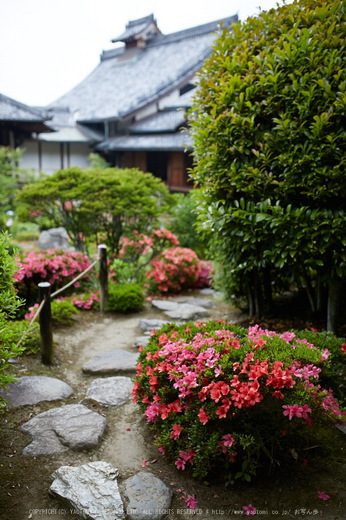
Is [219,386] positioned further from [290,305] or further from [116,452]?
[290,305]

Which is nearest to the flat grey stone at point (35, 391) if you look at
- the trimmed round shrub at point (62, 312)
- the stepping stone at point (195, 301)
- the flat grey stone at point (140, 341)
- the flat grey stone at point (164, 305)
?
the flat grey stone at point (140, 341)

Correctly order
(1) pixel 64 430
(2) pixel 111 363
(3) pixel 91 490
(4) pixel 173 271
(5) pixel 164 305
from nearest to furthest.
→ (3) pixel 91 490, (1) pixel 64 430, (2) pixel 111 363, (5) pixel 164 305, (4) pixel 173 271

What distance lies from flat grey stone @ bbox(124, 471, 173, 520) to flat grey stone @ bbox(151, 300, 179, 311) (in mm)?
4160

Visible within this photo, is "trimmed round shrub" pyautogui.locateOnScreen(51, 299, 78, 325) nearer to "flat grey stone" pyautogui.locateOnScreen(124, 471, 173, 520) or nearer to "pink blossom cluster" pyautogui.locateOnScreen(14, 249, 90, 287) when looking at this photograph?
"pink blossom cluster" pyautogui.locateOnScreen(14, 249, 90, 287)

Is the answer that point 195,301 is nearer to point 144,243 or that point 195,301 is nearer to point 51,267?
point 144,243

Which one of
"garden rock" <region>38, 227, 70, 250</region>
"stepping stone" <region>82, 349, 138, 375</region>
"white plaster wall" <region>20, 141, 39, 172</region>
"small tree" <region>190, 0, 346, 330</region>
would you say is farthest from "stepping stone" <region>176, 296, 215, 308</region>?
"white plaster wall" <region>20, 141, 39, 172</region>

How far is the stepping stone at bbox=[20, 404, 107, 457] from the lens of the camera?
10.4ft

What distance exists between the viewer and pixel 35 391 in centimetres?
390

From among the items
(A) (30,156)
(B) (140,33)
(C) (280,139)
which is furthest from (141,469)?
(B) (140,33)

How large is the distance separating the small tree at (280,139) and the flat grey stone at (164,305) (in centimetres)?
251

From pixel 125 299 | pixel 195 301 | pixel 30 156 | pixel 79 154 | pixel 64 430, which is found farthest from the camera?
pixel 79 154

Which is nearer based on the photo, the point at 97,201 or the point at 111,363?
the point at 111,363

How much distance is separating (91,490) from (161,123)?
809 inches

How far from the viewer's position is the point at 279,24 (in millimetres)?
4281
